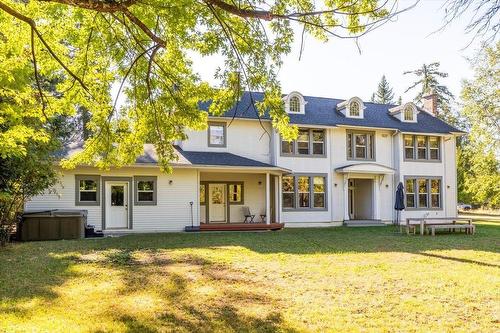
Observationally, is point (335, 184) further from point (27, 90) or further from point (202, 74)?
point (27, 90)

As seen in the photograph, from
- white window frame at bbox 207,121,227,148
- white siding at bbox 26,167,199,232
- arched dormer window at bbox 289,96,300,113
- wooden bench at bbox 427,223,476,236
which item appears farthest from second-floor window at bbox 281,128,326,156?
wooden bench at bbox 427,223,476,236

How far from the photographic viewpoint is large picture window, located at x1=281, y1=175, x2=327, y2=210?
21.1 meters

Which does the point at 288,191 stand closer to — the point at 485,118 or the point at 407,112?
the point at 407,112

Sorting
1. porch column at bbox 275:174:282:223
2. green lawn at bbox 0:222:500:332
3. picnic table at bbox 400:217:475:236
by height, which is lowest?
green lawn at bbox 0:222:500:332

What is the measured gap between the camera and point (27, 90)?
8.82 m

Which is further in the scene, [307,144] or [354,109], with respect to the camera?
[354,109]

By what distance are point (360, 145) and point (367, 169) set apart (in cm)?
157

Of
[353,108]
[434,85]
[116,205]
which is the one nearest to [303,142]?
[353,108]

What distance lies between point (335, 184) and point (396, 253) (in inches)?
418

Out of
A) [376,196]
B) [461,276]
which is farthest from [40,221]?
[376,196]

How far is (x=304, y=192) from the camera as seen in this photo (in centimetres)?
2142

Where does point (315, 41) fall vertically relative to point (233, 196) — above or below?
above

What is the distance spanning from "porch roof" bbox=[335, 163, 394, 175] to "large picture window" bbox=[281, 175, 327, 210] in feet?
3.79

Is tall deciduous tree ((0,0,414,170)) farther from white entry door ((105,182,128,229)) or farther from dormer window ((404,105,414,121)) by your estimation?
dormer window ((404,105,414,121))
